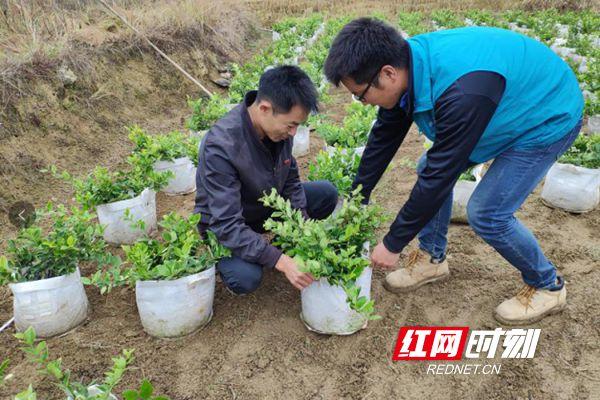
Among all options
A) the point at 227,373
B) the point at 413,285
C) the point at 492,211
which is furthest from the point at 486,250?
the point at 227,373

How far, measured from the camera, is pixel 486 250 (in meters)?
3.41

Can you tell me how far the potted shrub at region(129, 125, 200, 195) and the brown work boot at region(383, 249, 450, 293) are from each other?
2.01 metres

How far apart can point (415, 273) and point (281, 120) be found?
1.38 meters

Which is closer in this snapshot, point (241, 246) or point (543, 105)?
point (543, 105)

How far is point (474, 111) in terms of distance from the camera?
6.06ft

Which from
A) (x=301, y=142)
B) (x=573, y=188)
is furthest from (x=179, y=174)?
(x=573, y=188)

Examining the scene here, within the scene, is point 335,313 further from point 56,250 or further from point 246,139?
point 56,250

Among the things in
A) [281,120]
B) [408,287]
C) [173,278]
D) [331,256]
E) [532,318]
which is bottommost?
[408,287]

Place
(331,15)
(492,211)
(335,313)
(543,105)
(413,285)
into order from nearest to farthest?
Answer: 1. (543,105)
2. (492,211)
3. (335,313)
4. (413,285)
5. (331,15)

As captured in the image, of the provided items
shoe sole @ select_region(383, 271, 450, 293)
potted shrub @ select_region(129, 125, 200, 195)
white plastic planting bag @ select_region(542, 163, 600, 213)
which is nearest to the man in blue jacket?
shoe sole @ select_region(383, 271, 450, 293)

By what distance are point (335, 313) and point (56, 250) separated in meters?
1.59

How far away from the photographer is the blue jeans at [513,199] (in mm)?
2264

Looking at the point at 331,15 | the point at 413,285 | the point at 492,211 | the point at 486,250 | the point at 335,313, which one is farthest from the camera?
the point at 331,15

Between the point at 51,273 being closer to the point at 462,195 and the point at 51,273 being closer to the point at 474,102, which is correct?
the point at 474,102
